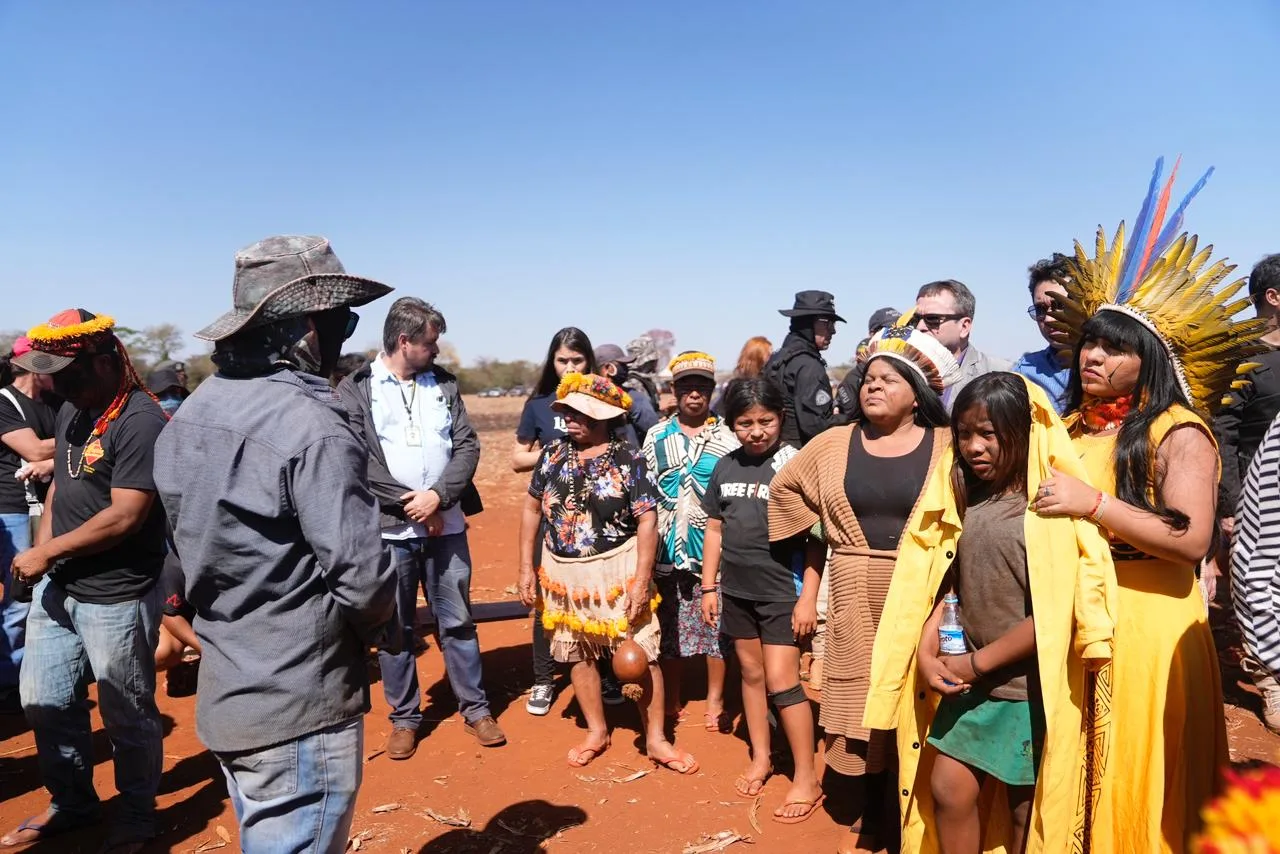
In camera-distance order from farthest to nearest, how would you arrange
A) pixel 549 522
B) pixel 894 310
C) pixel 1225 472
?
pixel 894 310
pixel 1225 472
pixel 549 522

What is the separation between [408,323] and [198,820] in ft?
9.20

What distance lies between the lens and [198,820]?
423cm

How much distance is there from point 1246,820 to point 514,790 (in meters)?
3.95

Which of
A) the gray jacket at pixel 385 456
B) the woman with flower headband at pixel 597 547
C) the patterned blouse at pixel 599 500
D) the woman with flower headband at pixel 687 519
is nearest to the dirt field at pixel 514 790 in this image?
the woman with flower headband at pixel 597 547

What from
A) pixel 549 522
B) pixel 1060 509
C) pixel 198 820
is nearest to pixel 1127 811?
pixel 1060 509

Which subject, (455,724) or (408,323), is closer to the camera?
(408,323)

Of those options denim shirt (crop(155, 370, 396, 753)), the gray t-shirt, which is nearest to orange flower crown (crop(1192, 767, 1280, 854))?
the gray t-shirt

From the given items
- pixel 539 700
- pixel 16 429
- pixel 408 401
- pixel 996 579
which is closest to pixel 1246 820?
pixel 996 579

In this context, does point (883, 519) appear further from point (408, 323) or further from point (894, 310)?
point (894, 310)

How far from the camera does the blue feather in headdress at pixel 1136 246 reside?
3134 millimetres

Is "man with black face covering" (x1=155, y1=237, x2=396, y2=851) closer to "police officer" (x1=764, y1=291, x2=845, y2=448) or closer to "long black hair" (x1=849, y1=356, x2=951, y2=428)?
"long black hair" (x1=849, y1=356, x2=951, y2=428)

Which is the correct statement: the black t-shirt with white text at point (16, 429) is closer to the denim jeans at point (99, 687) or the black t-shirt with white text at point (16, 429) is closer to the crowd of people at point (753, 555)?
the crowd of people at point (753, 555)

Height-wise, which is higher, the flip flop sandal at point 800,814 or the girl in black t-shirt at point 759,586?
the girl in black t-shirt at point 759,586

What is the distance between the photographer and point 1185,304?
300 cm
